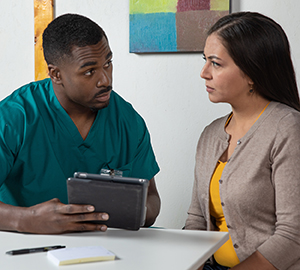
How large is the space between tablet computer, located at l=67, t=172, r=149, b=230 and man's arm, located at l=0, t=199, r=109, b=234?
19 mm

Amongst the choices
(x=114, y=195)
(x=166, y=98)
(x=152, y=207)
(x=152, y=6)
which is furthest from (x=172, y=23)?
(x=114, y=195)

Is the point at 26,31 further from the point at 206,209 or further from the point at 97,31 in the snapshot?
the point at 206,209

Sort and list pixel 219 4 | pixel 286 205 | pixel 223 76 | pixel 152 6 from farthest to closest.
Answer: pixel 152 6
pixel 219 4
pixel 223 76
pixel 286 205

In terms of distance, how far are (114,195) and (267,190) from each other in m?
0.52

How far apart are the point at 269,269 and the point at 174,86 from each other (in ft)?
3.30

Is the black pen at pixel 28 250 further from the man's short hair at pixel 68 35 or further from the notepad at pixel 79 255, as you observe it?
the man's short hair at pixel 68 35

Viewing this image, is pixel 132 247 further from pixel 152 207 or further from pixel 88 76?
pixel 88 76

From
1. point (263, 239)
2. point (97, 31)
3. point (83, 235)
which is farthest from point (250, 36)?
point (83, 235)

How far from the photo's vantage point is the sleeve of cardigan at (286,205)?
116cm

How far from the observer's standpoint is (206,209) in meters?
1.36

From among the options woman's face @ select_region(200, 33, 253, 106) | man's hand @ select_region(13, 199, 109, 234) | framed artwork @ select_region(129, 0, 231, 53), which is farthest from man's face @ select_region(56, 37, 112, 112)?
framed artwork @ select_region(129, 0, 231, 53)

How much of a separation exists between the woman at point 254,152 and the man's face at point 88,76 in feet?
1.11

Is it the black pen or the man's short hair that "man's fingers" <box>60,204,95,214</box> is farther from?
the man's short hair

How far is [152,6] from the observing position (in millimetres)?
1885
